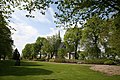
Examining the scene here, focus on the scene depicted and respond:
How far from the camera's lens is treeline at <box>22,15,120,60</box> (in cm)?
1870

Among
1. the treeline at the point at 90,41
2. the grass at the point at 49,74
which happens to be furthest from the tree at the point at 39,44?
the grass at the point at 49,74

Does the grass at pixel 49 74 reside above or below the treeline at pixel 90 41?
below

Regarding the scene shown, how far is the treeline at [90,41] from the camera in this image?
1870 centimetres

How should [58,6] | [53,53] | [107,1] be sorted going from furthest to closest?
[53,53], [58,6], [107,1]

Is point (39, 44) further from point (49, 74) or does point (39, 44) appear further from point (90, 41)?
point (49, 74)

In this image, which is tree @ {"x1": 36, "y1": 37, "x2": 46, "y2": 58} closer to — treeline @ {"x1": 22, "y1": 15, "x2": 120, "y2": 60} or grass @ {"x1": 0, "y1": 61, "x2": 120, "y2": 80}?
treeline @ {"x1": 22, "y1": 15, "x2": 120, "y2": 60}

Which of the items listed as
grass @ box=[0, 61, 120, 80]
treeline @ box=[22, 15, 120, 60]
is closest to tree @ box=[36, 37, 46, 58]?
treeline @ box=[22, 15, 120, 60]

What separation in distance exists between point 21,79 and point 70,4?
9.00 meters

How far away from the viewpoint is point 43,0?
15.9 metres

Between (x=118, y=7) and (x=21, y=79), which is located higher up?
(x=118, y=7)

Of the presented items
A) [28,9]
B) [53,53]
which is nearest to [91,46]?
[53,53]

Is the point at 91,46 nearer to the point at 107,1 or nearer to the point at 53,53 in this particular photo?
the point at 53,53

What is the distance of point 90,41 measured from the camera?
81.1m

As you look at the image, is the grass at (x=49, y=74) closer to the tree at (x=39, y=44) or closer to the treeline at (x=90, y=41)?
the treeline at (x=90, y=41)
